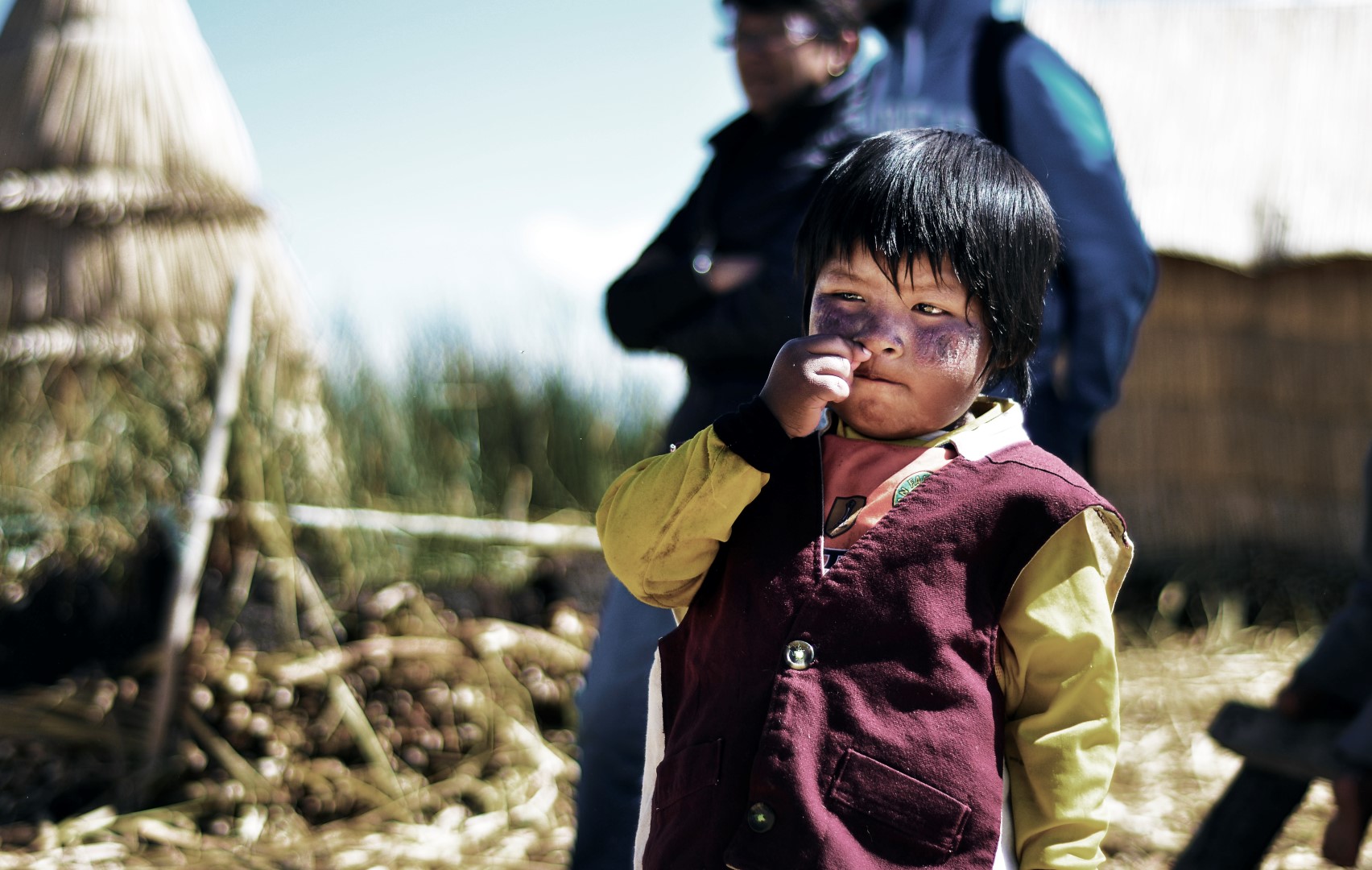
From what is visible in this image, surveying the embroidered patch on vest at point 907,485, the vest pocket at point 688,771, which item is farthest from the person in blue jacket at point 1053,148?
the vest pocket at point 688,771

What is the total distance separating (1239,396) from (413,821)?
544 cm

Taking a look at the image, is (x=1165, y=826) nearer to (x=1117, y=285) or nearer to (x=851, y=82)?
(x=1117, y=285)

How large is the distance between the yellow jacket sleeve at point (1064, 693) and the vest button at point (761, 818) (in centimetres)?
28

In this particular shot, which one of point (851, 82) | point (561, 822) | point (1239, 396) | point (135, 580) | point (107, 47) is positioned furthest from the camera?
point (1239, 396)

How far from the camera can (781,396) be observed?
121 centimetres

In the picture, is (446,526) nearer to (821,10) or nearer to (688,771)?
(821,10)

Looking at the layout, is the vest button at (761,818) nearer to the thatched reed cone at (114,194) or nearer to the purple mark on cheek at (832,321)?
the purple mark on cheek at (832,321)

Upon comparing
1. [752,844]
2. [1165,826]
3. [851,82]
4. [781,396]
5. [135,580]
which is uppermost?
[851,82]

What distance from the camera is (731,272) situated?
6.22ft

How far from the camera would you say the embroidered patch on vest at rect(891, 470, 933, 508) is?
1.27 meters

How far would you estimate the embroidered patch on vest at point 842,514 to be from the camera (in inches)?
50.4

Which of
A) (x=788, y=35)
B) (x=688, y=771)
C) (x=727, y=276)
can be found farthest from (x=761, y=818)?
(x=788, y=35)

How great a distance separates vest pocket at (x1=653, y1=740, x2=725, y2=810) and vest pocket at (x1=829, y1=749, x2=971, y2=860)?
124mm

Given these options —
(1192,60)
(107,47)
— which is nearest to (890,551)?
(107,47)
